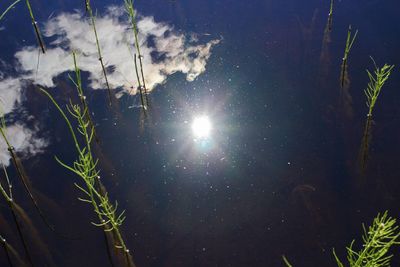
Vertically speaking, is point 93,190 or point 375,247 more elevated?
point 93,190

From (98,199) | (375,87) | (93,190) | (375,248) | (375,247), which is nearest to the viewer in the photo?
(375,247)

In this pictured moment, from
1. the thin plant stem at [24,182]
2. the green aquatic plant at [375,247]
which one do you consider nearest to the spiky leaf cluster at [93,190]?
the thin plant stem at [24,182]

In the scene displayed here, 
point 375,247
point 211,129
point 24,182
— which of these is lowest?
point 375,247

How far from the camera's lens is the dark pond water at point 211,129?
2.34 m

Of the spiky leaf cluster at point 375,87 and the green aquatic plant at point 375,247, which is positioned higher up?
the spiky leaf cluster at point 375,87

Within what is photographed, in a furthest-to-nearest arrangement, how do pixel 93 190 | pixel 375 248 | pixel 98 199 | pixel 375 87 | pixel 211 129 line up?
pixel 211 129, pixel 375 87, pixel 98 199, pixel 93 190, pixel 375 248

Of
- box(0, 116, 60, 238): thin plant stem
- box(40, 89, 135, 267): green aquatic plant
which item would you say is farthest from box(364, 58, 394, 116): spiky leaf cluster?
box(0, 116, 60, 238): thin plant stem

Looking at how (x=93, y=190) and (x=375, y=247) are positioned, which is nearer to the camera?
(x=375, y=247)

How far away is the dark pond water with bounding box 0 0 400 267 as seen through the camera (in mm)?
2340

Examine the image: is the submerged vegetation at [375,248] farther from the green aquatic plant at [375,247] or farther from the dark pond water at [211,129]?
the dark pond water at [211,129]

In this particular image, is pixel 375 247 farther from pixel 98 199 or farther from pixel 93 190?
pixel 98 199

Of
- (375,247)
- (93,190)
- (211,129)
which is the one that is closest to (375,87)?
(211,129)

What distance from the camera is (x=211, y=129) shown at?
9.59 ft

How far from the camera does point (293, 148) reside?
2725 mm
